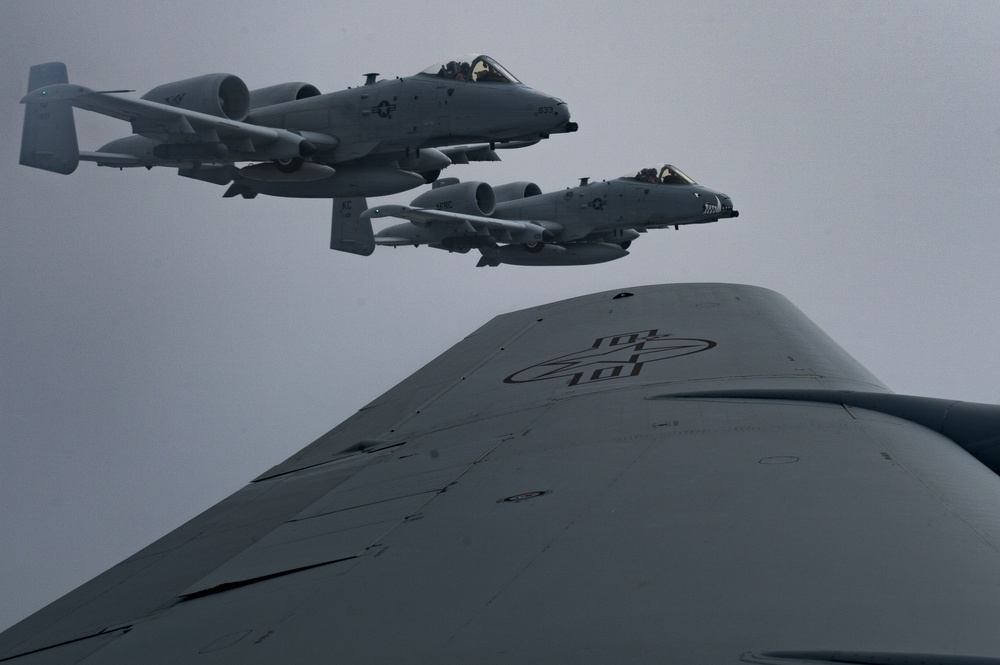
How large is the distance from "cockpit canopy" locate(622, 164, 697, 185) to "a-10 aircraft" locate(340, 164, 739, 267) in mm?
27

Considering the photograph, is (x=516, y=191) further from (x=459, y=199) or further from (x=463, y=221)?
(x=463, y=221)

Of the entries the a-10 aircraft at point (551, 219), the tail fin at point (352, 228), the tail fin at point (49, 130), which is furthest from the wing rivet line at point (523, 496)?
the tail fin at point (352, 228)

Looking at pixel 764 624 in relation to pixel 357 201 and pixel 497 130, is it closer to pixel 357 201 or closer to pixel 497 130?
pixel 497 130

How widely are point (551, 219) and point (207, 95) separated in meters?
12.3

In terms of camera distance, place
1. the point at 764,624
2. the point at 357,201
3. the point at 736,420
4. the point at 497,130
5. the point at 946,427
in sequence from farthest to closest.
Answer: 1. the point at 357,201
2. the point at 497,130
3. the point at 946,427
4. the point at 736,420
5. the point at 764,624

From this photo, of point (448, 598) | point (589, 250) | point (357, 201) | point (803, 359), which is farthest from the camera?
point (589, 250)

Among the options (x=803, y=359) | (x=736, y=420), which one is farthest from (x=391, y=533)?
(x=803, y=359)

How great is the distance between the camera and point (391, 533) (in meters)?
3.39

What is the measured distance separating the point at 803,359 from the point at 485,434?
2.05 m

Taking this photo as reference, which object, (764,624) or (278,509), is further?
(278,509)

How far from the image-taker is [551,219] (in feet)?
90.4

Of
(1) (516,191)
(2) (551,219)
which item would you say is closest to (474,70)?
(2) (551,219)

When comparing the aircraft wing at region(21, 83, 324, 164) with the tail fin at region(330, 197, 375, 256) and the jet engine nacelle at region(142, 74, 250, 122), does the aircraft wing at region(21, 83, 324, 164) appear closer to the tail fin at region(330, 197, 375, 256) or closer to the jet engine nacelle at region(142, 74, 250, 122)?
the jet engine nacelle at region(142, 74, 250, 122)

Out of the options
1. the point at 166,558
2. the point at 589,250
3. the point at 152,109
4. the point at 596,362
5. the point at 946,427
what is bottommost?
the point at 166,558
